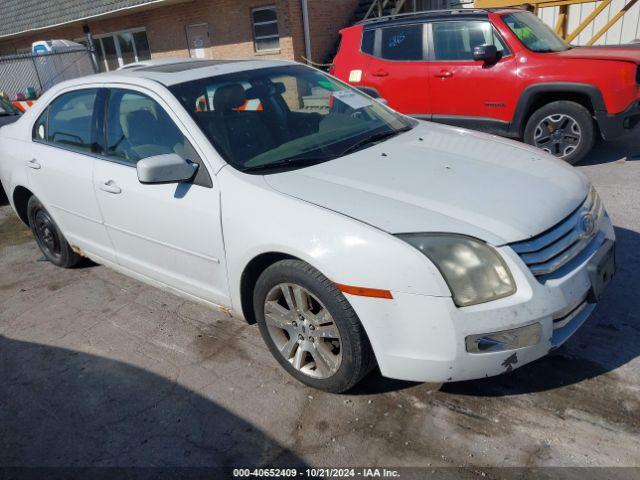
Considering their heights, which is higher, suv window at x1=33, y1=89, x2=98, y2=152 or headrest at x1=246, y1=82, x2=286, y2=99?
headrest at x1=246, y1=82, x2=286, y2=99

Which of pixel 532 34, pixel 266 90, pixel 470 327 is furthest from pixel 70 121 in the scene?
pixel 532 34

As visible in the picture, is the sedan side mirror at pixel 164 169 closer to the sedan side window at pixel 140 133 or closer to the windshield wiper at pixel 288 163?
the sedan side window at pixel 140 133

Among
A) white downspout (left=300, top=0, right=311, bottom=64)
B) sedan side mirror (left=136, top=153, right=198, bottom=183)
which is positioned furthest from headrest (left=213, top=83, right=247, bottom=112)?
white downspout (left=300, top=0, right=311, bottom=64)

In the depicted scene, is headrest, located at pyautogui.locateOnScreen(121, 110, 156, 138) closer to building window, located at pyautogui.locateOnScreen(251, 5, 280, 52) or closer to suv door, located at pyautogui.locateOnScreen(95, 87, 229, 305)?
suv door, located at pyautogui.locateOnScreen(95, 87, 229, 305)

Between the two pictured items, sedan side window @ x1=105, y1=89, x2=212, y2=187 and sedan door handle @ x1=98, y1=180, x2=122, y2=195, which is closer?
sedan side window @ x1=105, y1=89, x2=212, y2=187

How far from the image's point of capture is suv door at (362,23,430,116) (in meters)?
7.02

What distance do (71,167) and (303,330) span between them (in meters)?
2.27

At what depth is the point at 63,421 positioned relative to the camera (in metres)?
2.93

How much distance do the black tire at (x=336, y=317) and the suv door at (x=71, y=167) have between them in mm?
1738

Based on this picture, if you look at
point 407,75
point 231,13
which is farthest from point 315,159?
point 231,13

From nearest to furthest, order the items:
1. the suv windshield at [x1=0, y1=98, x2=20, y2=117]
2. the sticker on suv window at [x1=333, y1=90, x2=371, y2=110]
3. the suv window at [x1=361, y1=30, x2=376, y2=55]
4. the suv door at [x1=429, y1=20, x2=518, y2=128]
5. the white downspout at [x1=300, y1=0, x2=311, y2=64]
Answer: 1. the sticker on suv window at [x1=333, y1=90, x2=371, y2=110]
2. the suv door at [x1=429, y1=20, x2=518, y2=128]
3. the suv window at [x1=361, y1=30, x2=376, y2=55]
4. the suv windshield at [x1=0, y1=98, x2=20, y2=117]
5. the white downspout at [x1=300, y1=0, x2=311, y2=64]

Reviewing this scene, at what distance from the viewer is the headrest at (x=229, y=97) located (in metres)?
3.37

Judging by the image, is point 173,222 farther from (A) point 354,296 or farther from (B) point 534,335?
(B) point 534,335

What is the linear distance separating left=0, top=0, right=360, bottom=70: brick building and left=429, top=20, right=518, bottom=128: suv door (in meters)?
7.13
